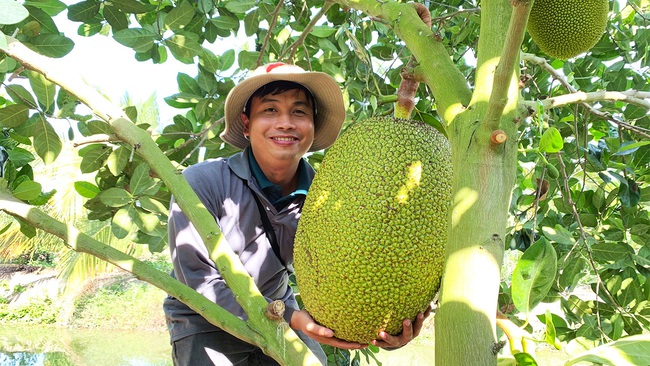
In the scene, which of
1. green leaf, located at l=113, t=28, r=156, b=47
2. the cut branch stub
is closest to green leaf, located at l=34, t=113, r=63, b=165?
green leaf, located at l=113, t=28, r=156, b=47

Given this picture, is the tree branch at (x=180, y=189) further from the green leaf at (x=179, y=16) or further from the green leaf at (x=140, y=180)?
the green leaf at (x=179, y=16)

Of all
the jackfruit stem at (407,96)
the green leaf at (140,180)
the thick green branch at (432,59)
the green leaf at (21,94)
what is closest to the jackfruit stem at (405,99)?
the jackfruit stem at (407,96)

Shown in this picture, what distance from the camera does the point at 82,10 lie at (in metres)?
1.67

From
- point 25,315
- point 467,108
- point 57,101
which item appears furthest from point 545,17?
point 25,315

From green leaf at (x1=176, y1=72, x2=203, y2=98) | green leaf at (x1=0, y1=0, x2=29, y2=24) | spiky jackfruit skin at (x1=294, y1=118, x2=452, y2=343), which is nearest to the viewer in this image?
green leaf at (x1=0, y1=0, x2=29, y2=24)

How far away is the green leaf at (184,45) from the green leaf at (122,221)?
539mm

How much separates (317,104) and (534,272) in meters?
1.07

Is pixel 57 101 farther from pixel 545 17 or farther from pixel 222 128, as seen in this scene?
pixel 545 17

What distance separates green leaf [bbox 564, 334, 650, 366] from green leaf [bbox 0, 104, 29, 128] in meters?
1.23

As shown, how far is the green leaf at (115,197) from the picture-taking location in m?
1.38

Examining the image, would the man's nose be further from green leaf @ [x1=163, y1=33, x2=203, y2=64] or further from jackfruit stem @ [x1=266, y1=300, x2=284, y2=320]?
jackfruit stem @ [x1=266, y1=300, x2=284, y2=320]

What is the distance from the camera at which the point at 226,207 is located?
5.02ft

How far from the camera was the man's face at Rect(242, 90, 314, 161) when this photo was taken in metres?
1.59

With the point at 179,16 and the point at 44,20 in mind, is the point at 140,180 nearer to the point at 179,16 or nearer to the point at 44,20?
the point at 44,20
